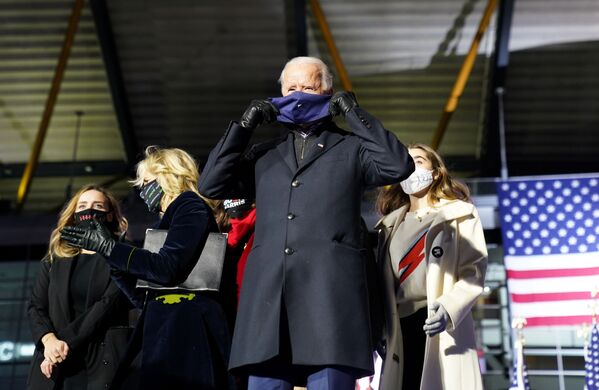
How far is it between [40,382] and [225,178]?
1.90 meters

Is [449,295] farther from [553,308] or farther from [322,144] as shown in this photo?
[553,308]

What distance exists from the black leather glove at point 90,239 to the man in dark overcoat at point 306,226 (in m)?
0.37

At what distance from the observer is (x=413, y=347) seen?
148 inches

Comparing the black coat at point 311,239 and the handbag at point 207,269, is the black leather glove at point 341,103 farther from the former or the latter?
the handbag at point 207,269

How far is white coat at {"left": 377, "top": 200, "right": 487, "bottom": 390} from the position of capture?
→ 361 cm

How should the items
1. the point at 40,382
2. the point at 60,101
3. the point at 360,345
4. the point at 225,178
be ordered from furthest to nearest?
the point at 60,101 → the point at 40,382 → the point at 225,178 → the point at 360,345

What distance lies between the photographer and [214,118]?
46.6ft

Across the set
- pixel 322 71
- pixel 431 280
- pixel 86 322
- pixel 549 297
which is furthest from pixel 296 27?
pixel 322 71

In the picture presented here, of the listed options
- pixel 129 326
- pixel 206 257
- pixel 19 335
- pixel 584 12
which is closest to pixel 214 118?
pixel 19 335

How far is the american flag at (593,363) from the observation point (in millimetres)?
7910

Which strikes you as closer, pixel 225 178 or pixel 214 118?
pixel 225 178

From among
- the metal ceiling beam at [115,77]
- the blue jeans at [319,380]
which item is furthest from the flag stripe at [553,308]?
the blue jeans at [319,380]

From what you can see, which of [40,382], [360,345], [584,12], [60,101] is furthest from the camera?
[60,101]

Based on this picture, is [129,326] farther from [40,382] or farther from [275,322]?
[275,322]
